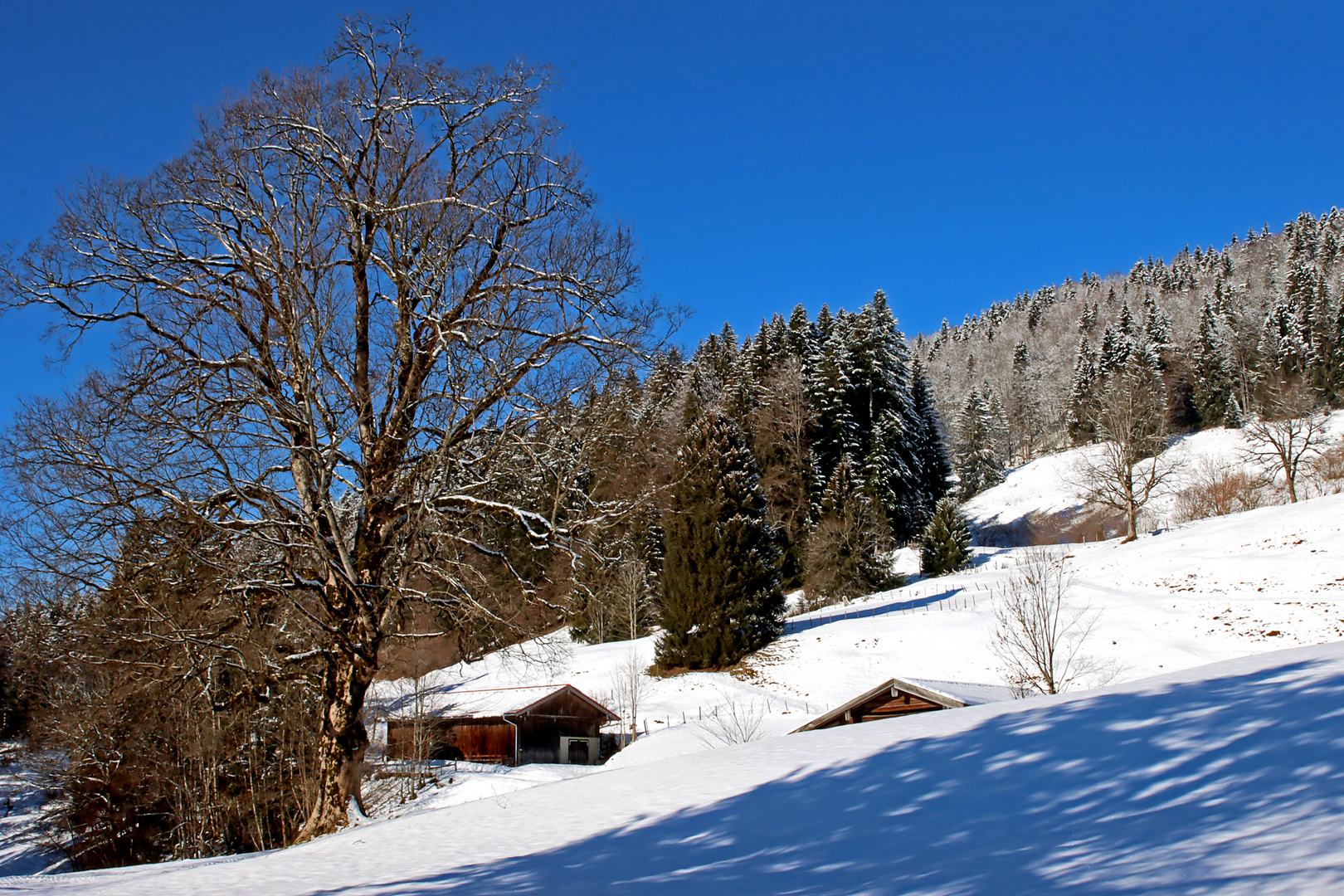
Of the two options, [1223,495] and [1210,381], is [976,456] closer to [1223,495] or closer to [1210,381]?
[1210,381]

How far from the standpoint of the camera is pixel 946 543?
46.1 metres

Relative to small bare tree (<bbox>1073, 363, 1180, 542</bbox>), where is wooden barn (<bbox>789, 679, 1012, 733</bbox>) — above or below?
below

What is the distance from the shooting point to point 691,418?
5053 centimetres

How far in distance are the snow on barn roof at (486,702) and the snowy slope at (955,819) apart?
24.1 metres

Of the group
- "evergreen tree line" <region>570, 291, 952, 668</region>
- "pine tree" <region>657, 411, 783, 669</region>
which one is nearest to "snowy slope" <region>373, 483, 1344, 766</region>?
"pine tree" <region>657, 411, 783, 669</region>

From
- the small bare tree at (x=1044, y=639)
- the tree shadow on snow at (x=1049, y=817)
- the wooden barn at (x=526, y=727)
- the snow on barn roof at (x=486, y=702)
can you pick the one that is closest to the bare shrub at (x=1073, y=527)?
the small bare tree at (x=1044, y=639)

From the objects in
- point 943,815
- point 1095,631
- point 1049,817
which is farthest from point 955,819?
point 1095,631

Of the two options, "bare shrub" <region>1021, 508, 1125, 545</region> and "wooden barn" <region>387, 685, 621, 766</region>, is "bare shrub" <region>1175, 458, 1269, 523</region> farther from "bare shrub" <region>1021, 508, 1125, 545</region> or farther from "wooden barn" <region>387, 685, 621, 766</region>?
"wooden barn" <region>387, 685, 621, 766</region>

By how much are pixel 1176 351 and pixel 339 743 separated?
8949cm

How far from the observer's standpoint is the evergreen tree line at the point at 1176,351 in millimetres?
72312

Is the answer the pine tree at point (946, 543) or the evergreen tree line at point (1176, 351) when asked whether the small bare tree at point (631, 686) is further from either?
the evergreen tree line at point (1176, 351)

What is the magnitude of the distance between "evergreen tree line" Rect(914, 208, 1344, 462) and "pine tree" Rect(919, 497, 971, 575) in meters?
22.1

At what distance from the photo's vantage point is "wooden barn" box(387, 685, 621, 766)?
34719mm

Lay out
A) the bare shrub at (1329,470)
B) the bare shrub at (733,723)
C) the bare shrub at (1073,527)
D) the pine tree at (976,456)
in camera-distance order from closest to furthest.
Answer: the bare shrub at (733,723) → the bare shrub at (1329,470) → the bare shrub at (1073,527) → the pine tree at (976,456)
